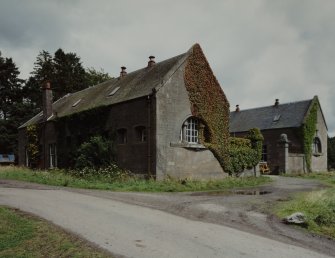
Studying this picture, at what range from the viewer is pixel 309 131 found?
111ft

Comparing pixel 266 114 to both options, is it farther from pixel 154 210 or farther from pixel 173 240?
pixel 173 240

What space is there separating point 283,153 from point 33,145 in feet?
69.6

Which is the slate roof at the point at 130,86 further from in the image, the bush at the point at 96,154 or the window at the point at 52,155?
the bush at the point at 96,154

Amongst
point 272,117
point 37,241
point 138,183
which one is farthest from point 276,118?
point 37,241

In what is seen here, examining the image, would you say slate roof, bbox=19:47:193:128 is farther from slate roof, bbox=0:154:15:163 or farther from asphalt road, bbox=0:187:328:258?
slate roof, bbox=0:154:15:163

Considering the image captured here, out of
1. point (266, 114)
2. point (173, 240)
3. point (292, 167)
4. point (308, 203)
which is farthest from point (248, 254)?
point (266, 114)

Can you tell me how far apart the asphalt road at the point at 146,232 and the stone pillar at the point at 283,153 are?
21376mm

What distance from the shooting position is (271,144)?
3534cm

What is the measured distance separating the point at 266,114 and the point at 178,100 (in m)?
20.3

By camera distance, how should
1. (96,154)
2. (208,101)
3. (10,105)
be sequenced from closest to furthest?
1. (96,154)
2. (208,101)
3. (10,105)

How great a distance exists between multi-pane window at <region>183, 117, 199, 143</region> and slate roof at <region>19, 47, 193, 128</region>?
303cm

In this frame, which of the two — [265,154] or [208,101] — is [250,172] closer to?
[208,101]

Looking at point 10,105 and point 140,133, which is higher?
point 10,105

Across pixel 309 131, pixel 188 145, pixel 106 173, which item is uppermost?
pixel 309 131
